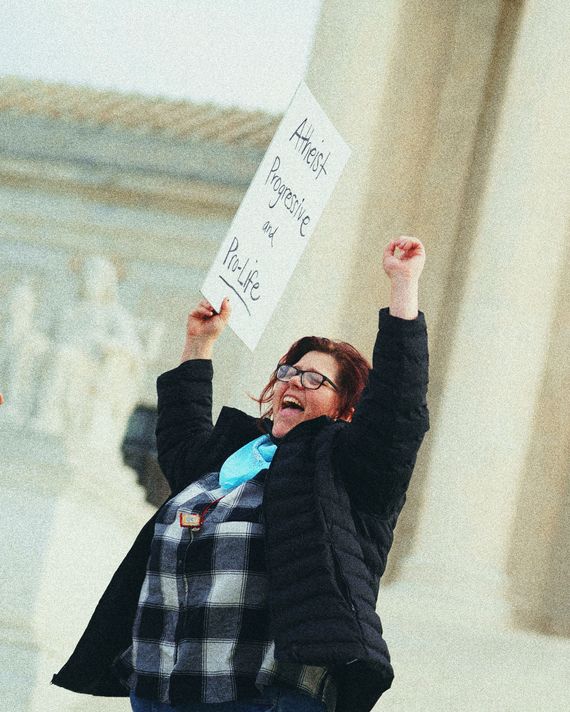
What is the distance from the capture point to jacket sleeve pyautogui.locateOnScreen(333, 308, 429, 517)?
91.9 inches

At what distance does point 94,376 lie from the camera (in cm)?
694

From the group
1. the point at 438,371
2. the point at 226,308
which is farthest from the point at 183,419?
the point at 438,371

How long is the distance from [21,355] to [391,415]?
5.85 meters

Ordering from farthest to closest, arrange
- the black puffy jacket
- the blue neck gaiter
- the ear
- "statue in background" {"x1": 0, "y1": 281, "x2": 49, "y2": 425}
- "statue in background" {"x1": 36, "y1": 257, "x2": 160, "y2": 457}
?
1. "statue in background" {"x1": 0, "y1": 281, "x2": 49, "y2": 425}
2. "statue in background" {"x1": 36, "y1": 257, "x2": 160, "y2": 457}
3. the ear
4. the blue neck gaiter
5. the black puffy jacket

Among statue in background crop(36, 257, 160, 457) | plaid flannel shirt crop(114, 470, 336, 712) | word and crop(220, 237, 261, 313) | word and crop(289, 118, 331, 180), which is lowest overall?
plaid flannel shirt crop(114, 470, 336, 712)

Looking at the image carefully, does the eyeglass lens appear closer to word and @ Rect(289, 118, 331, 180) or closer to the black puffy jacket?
the black puffy jacket

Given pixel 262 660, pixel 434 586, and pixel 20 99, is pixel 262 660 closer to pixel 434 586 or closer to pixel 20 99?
pixel 434 586

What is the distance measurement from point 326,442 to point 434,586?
3206 millimetres

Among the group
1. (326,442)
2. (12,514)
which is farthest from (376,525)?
(12,514)

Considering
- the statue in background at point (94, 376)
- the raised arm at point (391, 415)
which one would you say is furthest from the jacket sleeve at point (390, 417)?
the statue in background at point (94, 376)

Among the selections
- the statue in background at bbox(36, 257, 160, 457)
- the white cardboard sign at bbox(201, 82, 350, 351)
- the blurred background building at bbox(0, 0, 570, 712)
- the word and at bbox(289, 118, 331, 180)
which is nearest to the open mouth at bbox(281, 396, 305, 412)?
the white cardboard sign at bbox(201, 82, 350, 351)

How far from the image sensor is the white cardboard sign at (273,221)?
2877 mm

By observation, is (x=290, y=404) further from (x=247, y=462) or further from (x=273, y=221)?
(x=273, y=221)

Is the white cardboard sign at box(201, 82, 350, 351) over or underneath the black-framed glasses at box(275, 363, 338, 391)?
over
